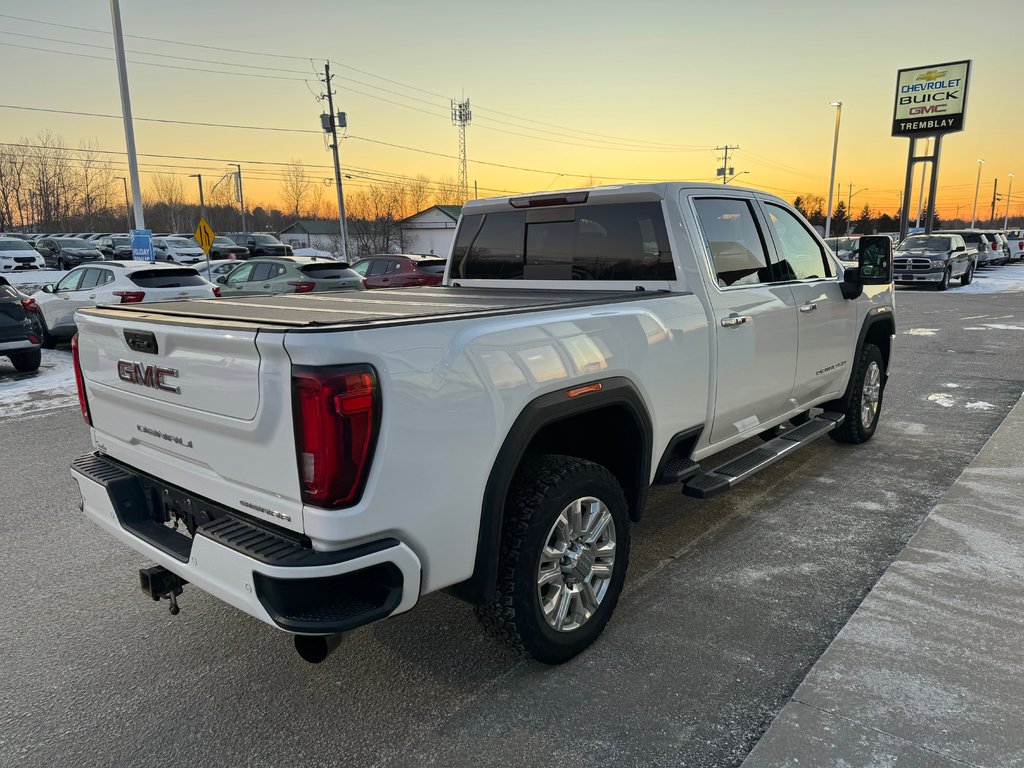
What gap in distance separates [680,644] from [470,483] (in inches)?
53.2

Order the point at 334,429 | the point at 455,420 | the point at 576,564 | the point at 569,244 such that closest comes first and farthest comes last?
1. the point at 334,429
2. the point at 455,420
3. the point at 576,564
4. the point at 569,244

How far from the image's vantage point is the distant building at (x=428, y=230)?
71000 mm

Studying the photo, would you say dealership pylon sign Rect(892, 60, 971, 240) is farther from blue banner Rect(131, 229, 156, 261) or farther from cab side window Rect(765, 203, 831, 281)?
cab side window Rect(765, 203, 831, 281)

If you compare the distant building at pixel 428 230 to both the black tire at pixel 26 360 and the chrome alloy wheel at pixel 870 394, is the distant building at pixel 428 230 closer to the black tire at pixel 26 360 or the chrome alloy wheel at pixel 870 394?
the black tire at pixel 26 360

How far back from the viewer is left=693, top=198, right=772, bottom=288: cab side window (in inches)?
155

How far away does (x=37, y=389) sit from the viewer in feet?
30.2

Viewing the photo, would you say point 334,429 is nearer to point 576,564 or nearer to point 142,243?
point 576,564

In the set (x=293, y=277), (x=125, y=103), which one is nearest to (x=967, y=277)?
(x=293, y=277)

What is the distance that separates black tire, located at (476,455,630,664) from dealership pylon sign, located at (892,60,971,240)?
40.4m

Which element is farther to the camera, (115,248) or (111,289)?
(115,248)

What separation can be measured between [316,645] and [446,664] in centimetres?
79

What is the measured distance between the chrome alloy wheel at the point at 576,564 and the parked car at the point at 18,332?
32.8 ft

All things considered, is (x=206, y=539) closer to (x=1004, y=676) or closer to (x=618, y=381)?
(x=618, y=381)

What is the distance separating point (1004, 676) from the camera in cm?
278
